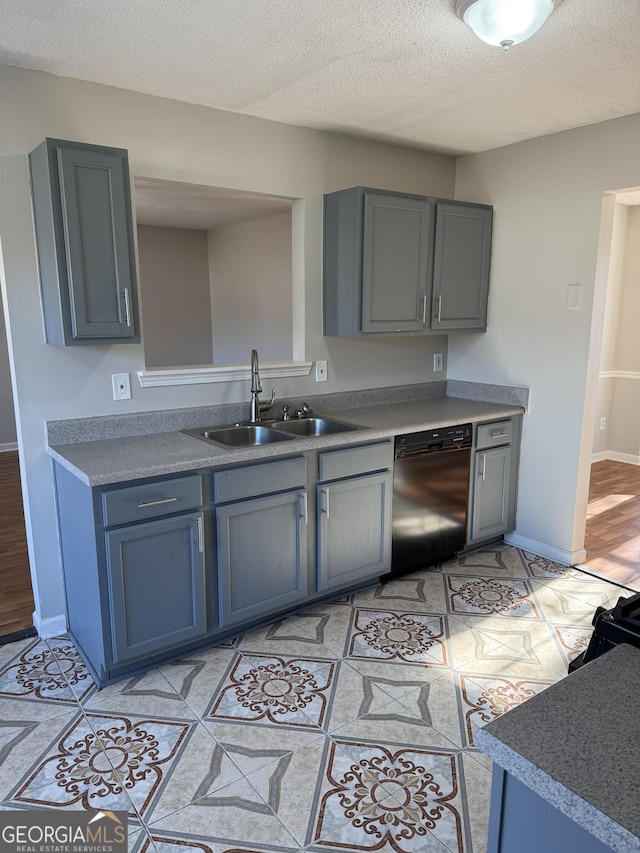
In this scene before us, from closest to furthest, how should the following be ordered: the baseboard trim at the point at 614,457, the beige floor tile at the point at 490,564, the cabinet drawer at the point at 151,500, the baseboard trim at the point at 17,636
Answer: the cabinet drawer at the point at 151,500 → the baseboard trim at the point at 17,636 → the beige floor tile at the point at 490,564 → the baseboard trim at the point at 614,457

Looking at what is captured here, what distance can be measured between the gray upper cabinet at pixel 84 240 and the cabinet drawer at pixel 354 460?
105cm

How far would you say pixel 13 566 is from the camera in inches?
134

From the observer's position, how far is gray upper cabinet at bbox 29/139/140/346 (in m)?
2.25

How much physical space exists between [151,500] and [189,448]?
34 centimetres

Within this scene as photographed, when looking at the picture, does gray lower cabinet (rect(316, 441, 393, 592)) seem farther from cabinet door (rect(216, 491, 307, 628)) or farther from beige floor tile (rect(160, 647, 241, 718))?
beige floor tile (rect(160, 647, 241, 718))

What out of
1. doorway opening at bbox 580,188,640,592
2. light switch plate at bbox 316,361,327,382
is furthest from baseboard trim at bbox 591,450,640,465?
light switch plate at bbox 316,361,327,382

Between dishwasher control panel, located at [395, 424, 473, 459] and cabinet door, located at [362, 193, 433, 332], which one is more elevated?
cabinet door, located at [362, 193, 433, 332]

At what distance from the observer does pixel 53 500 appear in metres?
2.64

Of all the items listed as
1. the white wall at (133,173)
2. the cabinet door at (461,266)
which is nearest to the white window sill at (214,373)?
the white wall at (133,173)

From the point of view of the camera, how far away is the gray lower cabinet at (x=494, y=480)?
3463 millimetres

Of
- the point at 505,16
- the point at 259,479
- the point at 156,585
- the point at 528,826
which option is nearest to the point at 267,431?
the point at 259,479

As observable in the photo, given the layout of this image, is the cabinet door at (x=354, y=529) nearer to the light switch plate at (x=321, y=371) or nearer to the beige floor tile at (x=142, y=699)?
the light switch plate at (x=321, y=371)

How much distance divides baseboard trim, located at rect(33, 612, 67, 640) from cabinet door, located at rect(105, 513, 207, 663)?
23.2 inches

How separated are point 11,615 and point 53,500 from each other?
68cm
